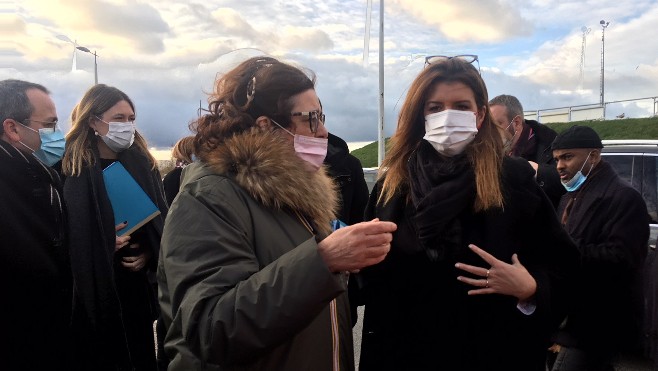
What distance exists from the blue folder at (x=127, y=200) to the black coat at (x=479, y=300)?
1858 millimetres

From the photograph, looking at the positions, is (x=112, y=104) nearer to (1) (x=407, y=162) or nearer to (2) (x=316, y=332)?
(1) (x=407, y=162)

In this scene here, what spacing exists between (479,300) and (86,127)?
2769 mm

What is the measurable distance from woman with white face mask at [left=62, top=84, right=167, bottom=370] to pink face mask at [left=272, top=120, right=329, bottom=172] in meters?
1.77

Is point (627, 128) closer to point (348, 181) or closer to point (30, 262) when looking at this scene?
point (348, 181)

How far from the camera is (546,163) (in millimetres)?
3988

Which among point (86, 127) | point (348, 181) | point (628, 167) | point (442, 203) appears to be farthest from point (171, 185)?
point (628, 167)

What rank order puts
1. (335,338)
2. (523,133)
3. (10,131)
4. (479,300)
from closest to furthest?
(335,338) < (479,300) < (10,131) < (523,133)

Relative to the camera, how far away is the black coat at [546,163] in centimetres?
345

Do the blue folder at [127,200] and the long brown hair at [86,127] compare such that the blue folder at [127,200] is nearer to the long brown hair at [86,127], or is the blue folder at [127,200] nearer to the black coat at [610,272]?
the long brown hair at [86,127]

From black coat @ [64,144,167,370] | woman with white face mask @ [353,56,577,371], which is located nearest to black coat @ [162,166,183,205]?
black coat @ [64,144,167,370]

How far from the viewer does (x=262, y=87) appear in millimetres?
1653

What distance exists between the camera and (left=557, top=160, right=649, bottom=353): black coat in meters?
2.84

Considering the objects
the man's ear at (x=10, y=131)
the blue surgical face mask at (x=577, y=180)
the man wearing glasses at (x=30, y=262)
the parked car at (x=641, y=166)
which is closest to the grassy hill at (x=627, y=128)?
the parked car at (x=641, y=166)

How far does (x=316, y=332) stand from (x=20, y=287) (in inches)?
66.6
